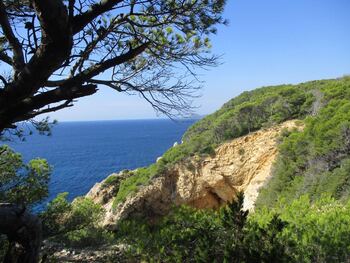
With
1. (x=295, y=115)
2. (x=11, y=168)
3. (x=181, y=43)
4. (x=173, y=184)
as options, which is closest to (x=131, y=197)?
(x=173, y=184)

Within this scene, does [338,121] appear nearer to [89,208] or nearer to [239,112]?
[239,112]

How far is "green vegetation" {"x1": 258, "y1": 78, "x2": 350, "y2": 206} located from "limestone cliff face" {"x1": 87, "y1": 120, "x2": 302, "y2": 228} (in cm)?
156

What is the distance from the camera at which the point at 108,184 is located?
897 inches

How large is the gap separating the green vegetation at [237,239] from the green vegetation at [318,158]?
25.8 feet

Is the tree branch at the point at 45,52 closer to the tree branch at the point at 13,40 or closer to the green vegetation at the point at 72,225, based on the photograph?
the tree branch at the point at 13,40

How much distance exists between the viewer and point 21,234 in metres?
2.75

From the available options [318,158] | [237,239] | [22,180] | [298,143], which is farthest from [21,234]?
[298,143]

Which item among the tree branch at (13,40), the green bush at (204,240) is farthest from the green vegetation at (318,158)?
the tree branch at (13,40)

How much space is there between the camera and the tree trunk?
8.80 feet

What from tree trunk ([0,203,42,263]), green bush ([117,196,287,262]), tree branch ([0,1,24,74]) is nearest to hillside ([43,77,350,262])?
green bush ([117,196,287,262])

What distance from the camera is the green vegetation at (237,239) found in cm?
293

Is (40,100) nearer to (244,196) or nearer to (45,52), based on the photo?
(45,52)

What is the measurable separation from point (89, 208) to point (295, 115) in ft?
46.2

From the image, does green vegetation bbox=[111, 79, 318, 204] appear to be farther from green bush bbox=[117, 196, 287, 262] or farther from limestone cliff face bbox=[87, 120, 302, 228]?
green bush bbox=[117, 196, 287, 262]
